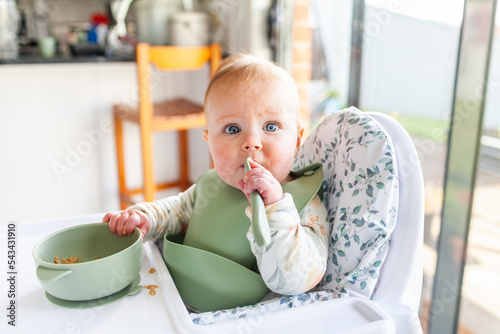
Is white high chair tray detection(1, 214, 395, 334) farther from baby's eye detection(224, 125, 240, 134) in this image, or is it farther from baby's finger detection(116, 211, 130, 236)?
baby's eye detection(224, 125, 240, 134)

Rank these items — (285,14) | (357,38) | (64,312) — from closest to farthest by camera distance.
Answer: (64,312)
(357,38)
(285,14)

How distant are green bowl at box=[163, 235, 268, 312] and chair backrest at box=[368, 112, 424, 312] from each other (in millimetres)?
198

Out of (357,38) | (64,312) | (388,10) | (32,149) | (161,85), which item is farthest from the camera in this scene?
(161,85)

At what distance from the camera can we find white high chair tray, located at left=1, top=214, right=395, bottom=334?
62cm

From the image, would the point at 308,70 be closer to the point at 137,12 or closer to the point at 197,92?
the point at 197,92

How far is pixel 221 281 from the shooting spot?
2.46 feet

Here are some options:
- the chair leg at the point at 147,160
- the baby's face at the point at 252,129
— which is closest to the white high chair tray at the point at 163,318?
the baby's face at the point at 252,129

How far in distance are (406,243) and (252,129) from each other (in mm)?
309

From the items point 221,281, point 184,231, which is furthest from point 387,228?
point 184,231

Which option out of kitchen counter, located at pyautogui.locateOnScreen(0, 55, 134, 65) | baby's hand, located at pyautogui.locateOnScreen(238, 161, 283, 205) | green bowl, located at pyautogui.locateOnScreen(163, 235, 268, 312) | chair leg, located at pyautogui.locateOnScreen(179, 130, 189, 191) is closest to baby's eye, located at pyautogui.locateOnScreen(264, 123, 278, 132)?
baby's hand, located at pyautogui.locateOnScreen(238, 161, 283, 205)

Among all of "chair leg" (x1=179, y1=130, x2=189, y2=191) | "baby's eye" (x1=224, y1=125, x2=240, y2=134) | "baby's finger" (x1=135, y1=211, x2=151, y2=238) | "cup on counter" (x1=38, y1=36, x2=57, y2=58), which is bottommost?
"chair leg" (x1=179, y1=130, x2=189, y2=191)

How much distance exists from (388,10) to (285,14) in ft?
2.08

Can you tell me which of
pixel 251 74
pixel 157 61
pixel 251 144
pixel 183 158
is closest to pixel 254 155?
pixel 251 144

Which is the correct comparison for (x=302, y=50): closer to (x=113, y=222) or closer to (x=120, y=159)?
(x=120, y=159)
